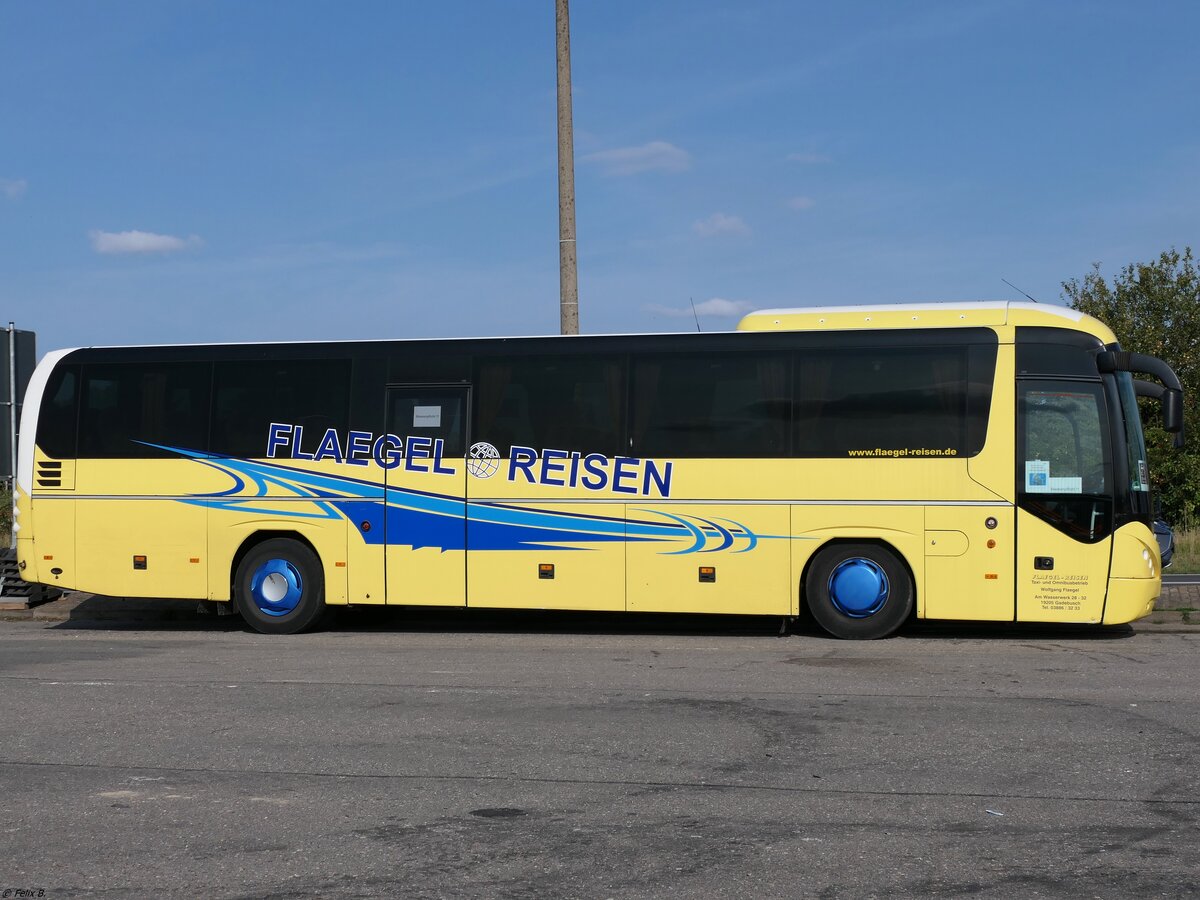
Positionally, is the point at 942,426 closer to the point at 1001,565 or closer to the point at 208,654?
the point at 1001,565

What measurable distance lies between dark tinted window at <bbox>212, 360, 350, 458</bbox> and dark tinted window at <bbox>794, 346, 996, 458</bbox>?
486 centimetres

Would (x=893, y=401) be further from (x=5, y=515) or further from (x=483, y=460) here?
(x=5, y=515)

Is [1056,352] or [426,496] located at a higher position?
[1056,352]

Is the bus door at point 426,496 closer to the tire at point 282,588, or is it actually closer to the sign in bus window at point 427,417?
the sign in bus window at point 427,417

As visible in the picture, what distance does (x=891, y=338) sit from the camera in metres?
13.3

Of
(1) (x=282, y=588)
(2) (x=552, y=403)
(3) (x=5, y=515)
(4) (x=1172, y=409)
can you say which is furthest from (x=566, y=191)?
(3) (x=5, y=515)

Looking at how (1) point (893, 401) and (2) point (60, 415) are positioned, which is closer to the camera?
(1) point (893, 401)

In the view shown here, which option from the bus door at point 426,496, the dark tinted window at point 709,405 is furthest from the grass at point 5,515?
the dark tinted window at point 709,405

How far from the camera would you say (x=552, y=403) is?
13.9 m

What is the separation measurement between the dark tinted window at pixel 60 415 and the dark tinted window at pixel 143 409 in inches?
4.2

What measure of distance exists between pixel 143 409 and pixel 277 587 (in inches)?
96.2

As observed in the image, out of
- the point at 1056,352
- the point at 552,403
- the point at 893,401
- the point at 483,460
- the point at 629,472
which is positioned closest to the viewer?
the point at 1056,352

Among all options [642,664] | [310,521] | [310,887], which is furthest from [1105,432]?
[310,887]

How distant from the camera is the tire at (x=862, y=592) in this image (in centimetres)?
1320
